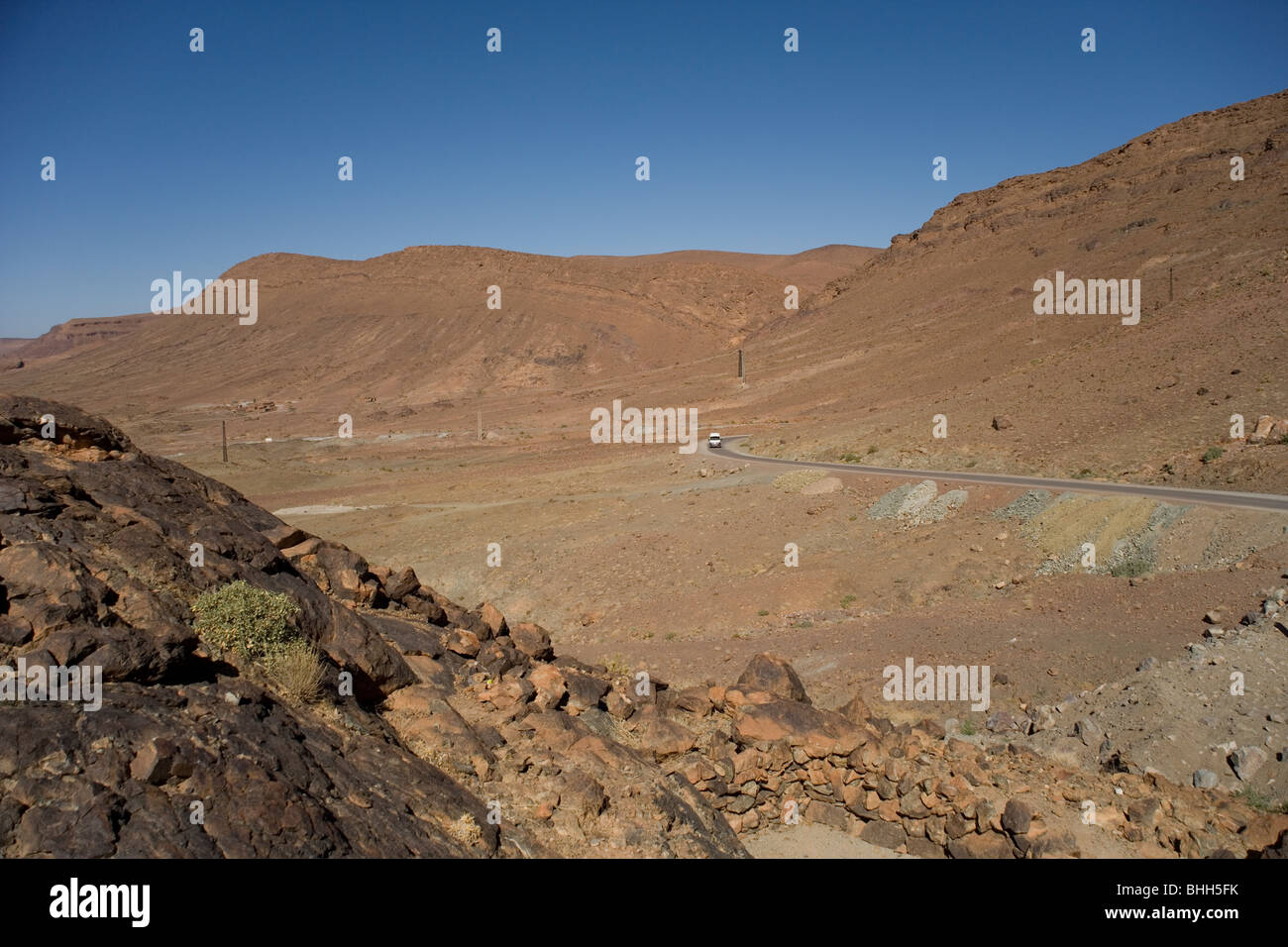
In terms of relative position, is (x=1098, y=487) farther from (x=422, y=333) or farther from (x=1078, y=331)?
(x=422, y=333)

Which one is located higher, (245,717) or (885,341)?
(885,341)

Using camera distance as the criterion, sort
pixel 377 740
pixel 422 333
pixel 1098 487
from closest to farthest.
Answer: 1. pixel 377 740
2. pixel 1098 487
3. pixel 422 333

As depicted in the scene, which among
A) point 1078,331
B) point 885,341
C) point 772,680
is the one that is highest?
point 885,341

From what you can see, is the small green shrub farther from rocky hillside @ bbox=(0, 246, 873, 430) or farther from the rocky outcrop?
rocky hillside @ bbox=(0, 246, 873, 430)

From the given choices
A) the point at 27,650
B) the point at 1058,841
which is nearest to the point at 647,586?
the point at 1058,841

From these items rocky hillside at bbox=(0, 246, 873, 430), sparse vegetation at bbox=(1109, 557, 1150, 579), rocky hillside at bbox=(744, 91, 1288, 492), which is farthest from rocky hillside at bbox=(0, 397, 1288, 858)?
rocky hillside at bbox=(0, 246, 873, 430)

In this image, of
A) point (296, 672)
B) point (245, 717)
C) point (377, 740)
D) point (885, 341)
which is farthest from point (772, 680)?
point (885, 341)
